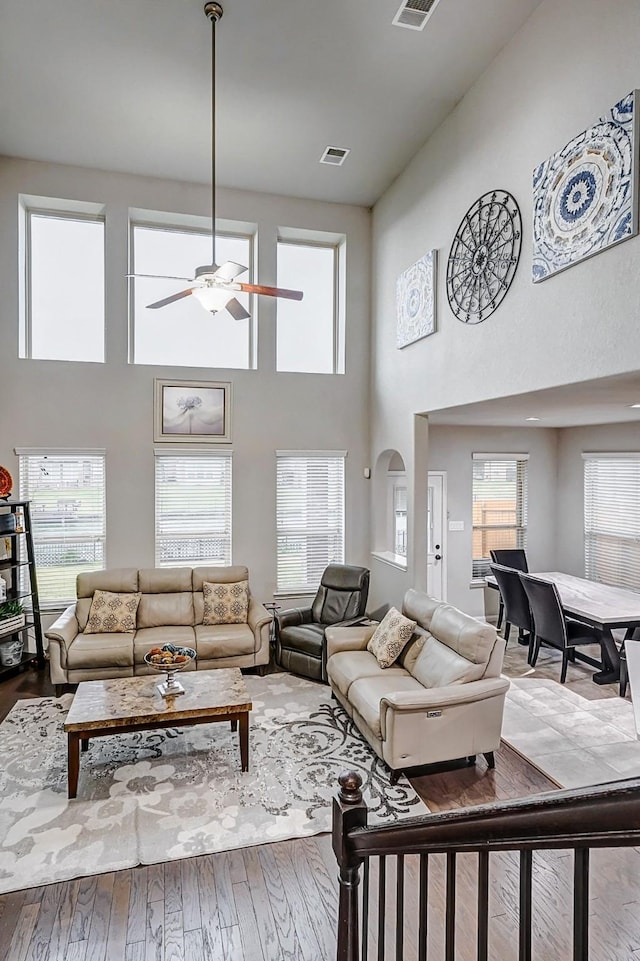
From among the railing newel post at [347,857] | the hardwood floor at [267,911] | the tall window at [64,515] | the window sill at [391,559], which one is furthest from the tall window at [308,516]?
the railing newel post at [347,857]

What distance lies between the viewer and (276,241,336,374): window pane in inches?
277

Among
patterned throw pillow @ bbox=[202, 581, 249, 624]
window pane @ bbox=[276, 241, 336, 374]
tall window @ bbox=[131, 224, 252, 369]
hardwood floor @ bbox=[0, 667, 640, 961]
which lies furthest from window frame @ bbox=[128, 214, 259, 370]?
hardwood floor @ bbox=[0, 667, 640, 961]

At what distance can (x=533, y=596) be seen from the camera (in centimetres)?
589

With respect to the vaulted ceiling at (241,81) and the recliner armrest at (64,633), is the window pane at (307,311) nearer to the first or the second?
the vaulted ceiling at (241,81)

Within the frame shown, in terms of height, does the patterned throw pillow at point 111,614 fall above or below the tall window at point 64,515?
below

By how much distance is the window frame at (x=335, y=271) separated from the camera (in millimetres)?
6984

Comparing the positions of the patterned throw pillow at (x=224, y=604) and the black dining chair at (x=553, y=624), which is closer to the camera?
the black dining chair at (x=553, y=624)

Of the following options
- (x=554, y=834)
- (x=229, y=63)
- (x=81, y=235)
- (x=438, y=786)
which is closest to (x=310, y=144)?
(x=229, y=63)

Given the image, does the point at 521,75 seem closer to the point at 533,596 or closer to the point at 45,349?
the point at 533,596

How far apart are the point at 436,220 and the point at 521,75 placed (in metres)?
1.38

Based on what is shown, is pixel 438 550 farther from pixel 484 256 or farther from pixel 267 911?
pixel 267 911

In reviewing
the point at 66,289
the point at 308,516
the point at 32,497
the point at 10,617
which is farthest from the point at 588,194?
the point at 10,617

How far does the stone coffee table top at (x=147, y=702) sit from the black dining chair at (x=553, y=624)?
3.15 metres

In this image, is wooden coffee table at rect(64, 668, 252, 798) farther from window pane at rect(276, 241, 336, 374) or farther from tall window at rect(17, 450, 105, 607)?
window pane at rect(276, 241, 336, 374)
